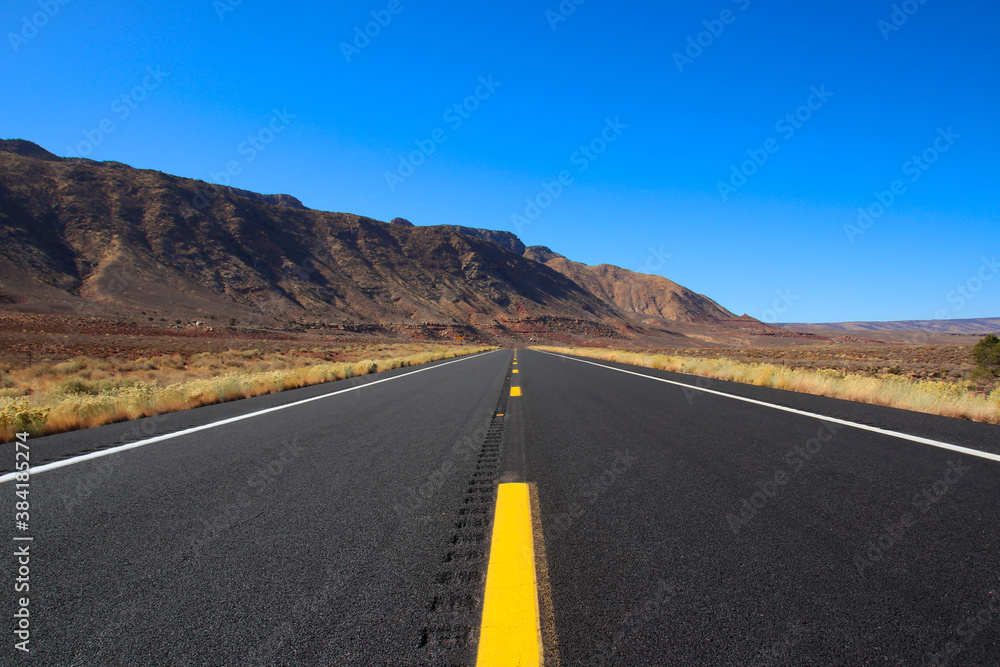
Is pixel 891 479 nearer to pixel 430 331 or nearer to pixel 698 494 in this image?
pixel 698 494

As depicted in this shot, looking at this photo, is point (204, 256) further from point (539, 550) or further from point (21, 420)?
point (539, 550)

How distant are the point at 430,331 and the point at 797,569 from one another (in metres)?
76.9

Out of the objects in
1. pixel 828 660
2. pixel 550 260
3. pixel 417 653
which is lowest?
pixel 417 653

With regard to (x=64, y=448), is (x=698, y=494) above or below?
above

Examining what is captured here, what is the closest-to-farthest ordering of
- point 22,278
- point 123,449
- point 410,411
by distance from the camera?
point 123,449 → point 410,411 → point 22,278

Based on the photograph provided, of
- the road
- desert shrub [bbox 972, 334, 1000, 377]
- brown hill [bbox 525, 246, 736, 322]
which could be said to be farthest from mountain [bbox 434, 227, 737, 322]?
the road

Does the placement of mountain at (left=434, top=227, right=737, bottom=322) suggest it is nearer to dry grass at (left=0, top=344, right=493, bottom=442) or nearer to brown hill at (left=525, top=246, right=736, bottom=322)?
brown hill at (left=525, top=246, right=736, bottom=322)

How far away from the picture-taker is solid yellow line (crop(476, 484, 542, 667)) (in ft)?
4.36

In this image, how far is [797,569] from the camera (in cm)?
185

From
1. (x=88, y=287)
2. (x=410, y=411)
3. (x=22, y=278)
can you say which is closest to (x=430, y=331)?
(x=88, y=287)

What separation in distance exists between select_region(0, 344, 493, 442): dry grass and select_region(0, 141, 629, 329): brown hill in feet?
109

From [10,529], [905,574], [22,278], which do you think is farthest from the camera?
[22,278]

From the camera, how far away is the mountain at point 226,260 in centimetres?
5200

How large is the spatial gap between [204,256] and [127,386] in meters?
61.3
